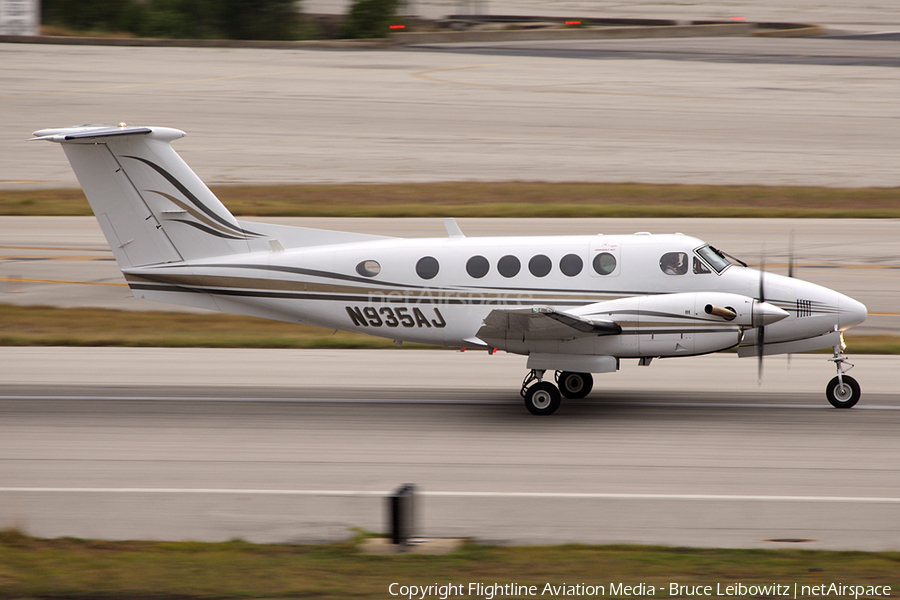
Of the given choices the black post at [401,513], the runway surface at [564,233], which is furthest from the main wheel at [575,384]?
the runway surface at [564,233]

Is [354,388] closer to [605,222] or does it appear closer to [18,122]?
[605,222]

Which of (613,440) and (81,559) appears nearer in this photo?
(81,559)

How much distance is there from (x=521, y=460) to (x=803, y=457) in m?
3.54

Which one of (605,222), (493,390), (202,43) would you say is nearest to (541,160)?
(605,222)

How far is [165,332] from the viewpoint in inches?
816

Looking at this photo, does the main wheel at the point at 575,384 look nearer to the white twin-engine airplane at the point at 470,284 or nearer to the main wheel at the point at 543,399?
the white twin-engine airplane at the point at 470,284

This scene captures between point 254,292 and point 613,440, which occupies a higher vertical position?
point 254,292

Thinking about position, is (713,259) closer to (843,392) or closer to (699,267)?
(699,267)

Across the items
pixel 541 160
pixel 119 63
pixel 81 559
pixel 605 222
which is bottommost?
pixel 81 559

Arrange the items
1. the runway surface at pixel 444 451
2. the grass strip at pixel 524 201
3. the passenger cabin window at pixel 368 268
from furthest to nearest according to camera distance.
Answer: the grass strip at pixel 524 201 < the passenger cabin window at pixel 368 268 < the runway surface at pixel 444 451

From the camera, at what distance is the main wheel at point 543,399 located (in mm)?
14148

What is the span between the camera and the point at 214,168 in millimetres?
36844

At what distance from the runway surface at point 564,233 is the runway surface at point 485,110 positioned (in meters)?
6.12

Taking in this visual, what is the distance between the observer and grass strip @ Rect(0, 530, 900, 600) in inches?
318
